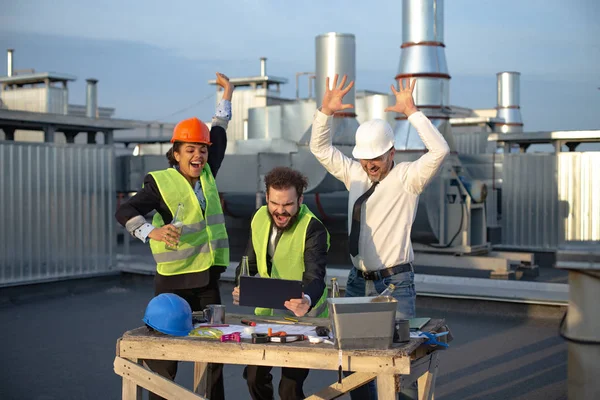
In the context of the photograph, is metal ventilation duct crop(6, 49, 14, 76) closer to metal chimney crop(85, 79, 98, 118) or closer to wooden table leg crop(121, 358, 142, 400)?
metal chimney crop(85, 79, 98, 118)

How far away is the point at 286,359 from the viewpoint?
3.65 meters

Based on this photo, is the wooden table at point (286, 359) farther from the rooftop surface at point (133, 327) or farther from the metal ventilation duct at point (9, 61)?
the metal ventilation duct at point (9, 61)

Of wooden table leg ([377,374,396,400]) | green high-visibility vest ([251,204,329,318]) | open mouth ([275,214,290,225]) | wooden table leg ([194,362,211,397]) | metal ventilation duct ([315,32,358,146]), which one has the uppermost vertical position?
metal ventilation duct ([315,32,358,146])

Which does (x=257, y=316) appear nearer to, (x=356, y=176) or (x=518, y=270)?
(x=356, y=176)

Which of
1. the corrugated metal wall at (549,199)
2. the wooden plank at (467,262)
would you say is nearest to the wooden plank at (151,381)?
the wooden plank at (467,262)

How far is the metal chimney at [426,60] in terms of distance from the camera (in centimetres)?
1331

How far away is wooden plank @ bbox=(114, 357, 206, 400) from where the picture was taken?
12.7ft

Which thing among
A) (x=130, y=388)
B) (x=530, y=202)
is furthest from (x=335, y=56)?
(x=130, y=388)

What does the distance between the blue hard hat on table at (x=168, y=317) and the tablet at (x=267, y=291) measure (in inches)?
12.7

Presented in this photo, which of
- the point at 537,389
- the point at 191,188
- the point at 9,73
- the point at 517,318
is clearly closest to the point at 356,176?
the point at 191,188

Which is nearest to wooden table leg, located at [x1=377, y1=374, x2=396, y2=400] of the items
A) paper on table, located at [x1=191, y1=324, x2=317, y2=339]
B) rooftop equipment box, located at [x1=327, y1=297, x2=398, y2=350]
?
rooftop equipment box, located at [x1=327, y1=297, x2=398, y2=350]

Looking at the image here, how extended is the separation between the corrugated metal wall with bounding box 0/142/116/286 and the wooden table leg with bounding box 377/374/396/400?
9.41 meters

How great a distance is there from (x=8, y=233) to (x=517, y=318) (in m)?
7.37

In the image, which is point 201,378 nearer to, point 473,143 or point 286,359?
point 286,359
